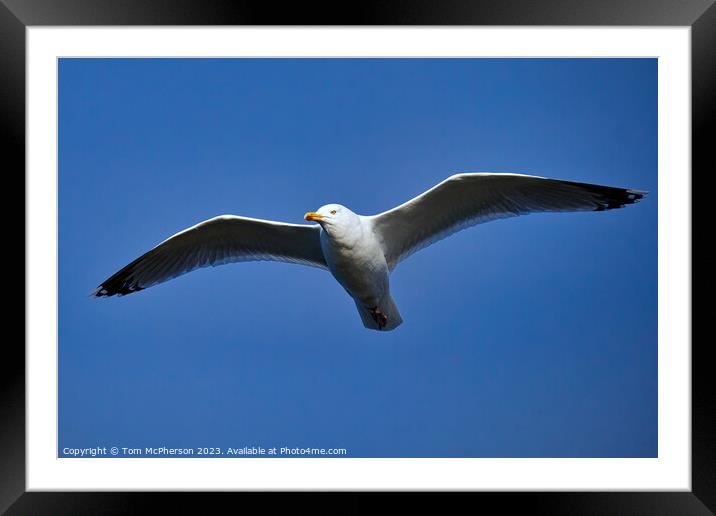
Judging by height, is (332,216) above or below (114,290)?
above

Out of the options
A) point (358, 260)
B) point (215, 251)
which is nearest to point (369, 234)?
point (358, 260)

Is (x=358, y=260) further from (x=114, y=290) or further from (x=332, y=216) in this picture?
(x=114, y=290)

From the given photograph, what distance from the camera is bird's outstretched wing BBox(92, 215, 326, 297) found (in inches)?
162

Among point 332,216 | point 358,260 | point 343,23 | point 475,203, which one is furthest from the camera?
Result: point 475,203

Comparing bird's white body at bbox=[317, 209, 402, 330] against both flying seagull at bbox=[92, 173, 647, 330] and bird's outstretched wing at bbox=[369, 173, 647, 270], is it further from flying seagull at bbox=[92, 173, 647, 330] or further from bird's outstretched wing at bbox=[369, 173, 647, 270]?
bird's outstretched wing at bbox=[369, 173, 647, 270]

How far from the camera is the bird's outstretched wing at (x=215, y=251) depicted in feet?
13.5

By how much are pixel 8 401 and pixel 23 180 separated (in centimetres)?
88

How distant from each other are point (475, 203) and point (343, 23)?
137cm

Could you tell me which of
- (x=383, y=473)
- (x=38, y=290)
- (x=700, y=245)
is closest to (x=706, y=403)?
(x=700, y=245)

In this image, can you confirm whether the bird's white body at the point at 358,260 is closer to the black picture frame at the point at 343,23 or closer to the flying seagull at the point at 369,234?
the flying seagull at the point at 369,234

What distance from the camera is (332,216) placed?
367 centimetres

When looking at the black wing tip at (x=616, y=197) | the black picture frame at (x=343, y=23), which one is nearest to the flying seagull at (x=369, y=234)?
the black wing tip at (x=616, y=197)

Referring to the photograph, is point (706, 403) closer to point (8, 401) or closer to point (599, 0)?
point (599, 0)

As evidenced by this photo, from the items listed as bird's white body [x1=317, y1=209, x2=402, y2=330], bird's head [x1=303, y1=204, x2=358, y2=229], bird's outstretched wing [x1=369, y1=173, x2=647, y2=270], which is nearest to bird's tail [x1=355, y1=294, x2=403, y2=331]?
bird's white body [x1=317, y1=209, x2=402, y2=330]
